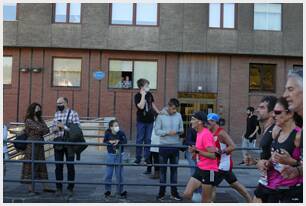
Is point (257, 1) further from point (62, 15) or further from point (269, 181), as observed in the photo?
point (269, 181)

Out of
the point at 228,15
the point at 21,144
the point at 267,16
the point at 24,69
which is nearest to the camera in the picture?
the point at 21,144

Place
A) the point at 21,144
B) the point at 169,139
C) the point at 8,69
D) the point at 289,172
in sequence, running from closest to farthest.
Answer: the point at 289,172 < the point at 21,144 < the point at 169,139 < the point at 8,69

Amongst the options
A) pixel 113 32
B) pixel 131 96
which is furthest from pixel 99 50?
pixel 131 96

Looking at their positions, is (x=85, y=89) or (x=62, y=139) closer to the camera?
(x=62, y=139)

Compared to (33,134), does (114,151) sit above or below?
below

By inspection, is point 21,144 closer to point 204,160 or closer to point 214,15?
point 204,160

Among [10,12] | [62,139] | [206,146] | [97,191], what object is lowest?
[97,191]

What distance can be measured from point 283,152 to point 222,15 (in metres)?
21.3

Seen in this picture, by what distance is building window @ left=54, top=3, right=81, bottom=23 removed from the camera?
24.0 meters

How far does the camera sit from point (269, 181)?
4574mm

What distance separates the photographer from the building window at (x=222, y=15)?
2442 centimetres

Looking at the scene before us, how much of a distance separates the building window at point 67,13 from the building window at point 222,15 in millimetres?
7135

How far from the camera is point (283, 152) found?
4117 mm

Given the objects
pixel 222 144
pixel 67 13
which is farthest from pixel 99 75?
pixel 222 144
